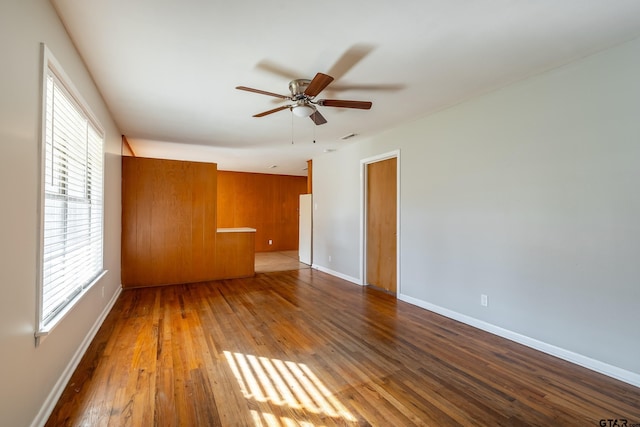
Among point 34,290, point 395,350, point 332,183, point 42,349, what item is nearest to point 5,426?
point 42,349

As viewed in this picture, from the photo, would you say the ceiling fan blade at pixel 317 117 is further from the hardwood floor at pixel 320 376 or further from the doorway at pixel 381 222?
the hardwood floor at pixel 320 376

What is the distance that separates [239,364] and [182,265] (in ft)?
10.4

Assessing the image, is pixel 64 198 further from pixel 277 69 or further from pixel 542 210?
pixel 542 210

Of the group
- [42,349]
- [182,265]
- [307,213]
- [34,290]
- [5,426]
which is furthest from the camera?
[307,213]

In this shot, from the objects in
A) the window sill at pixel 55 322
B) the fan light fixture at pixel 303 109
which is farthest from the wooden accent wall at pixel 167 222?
the fan light fixture at pixel 303 109

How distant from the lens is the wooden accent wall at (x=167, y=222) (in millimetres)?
4605

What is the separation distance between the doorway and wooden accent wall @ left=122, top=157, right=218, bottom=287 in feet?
9.10

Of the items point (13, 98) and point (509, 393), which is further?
point (509, 393)

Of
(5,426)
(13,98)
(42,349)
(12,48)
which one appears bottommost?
(5,426)

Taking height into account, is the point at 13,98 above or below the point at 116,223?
above

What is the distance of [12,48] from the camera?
1328mm

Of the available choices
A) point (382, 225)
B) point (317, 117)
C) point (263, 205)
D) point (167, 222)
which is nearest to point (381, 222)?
point (382, 225)

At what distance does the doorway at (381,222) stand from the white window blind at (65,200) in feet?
11.8

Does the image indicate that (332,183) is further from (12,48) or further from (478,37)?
(12,48)
